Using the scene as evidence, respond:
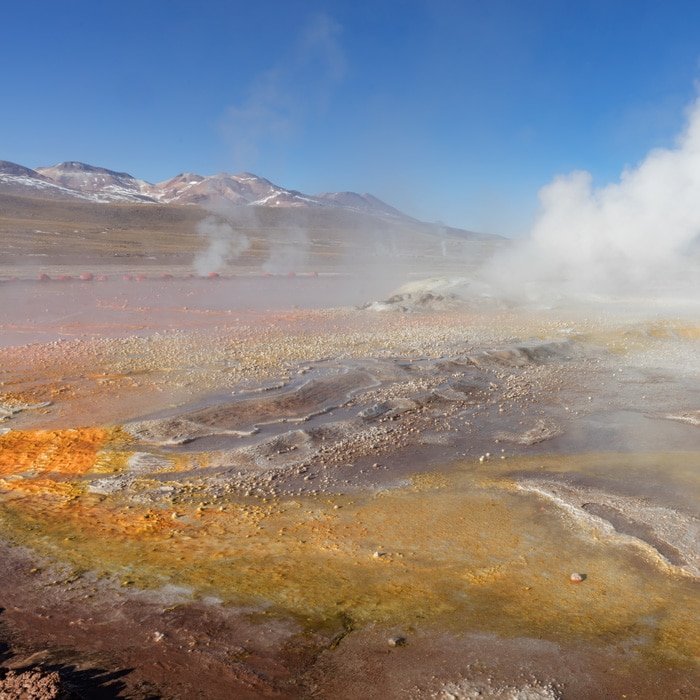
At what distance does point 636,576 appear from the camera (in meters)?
4.78

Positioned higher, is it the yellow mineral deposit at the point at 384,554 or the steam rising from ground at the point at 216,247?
the steam rising from ground at the point at 216,247

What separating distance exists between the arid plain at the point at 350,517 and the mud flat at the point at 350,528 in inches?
1.0

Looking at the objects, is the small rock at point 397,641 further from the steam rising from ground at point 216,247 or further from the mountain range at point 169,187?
the mountain range at point 169,187

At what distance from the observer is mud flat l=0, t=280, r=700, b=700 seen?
3713mm

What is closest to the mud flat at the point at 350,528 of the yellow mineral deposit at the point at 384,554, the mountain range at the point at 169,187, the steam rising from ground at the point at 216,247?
the yellow mineral deposit at the point at 384,554

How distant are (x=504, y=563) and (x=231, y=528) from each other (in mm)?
2536

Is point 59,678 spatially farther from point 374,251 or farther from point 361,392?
point 374,251

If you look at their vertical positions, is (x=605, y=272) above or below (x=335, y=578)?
above

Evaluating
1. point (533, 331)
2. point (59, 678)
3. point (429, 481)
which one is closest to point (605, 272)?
point (533, 331)

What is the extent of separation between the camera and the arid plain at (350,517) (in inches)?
147

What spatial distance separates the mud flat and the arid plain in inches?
1.0

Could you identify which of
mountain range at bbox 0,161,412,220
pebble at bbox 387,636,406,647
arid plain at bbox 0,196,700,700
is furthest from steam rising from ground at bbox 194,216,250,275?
mountain range at bbox 0,161,412,220

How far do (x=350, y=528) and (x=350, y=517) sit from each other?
25cm

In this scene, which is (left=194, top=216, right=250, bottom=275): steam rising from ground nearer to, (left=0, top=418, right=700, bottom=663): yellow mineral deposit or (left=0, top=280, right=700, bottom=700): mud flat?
(left=0, top=280, right=700, bottom=700): mud flat
